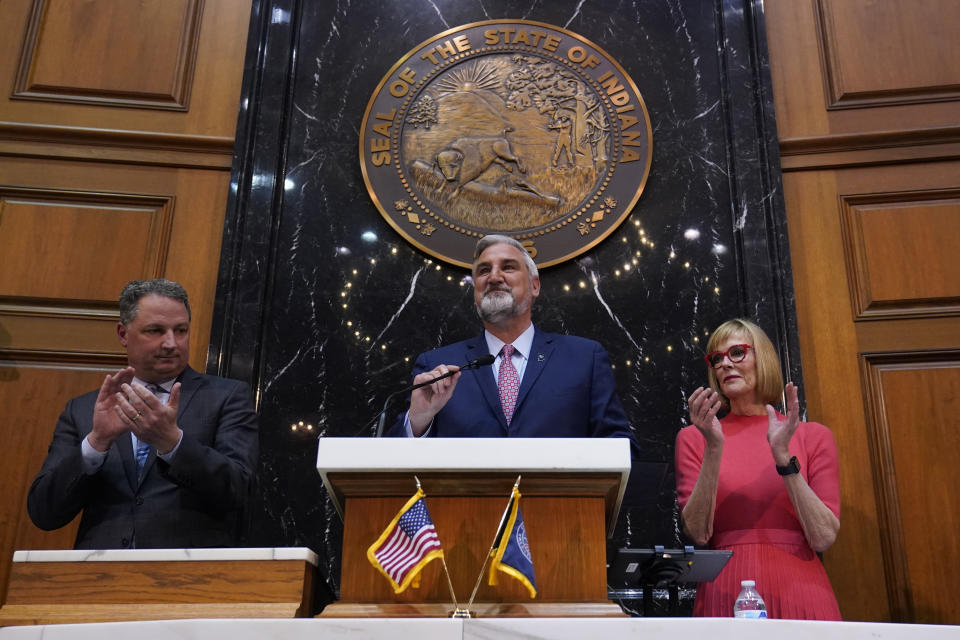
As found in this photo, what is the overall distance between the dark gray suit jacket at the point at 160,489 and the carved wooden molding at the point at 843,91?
2.82 meters

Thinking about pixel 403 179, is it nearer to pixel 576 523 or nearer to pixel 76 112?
pixel 76 112

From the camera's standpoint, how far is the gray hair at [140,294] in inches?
117

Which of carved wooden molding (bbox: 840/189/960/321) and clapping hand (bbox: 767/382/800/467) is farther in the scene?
carved wooden molding (bbox: 840/189/960/321)

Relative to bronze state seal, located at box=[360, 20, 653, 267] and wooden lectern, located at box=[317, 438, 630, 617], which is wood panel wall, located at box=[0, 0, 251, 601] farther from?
wooden lectern, located at box=[317, 438, 630, 617]

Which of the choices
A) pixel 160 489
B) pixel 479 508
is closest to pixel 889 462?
pixel 479 508

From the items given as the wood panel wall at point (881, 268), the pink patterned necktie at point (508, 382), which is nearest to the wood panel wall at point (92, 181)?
the pink patterned necktie at point (508, 382)

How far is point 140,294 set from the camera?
9.80 ft

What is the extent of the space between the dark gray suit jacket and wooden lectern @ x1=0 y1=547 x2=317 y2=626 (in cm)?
46

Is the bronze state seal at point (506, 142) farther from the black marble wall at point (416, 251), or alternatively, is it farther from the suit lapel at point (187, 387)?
the suit lapel at point (187, 387)

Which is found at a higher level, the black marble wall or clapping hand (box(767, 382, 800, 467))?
the black marble wall

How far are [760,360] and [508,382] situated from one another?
77cm

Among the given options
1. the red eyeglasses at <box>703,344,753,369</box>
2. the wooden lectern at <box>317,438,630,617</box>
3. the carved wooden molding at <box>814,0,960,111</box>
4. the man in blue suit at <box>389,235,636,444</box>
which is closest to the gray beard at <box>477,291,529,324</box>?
the man in blue suit at <box>389,235,636,444</box>

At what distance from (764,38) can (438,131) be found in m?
1.45

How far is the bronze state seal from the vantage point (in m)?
3.91
